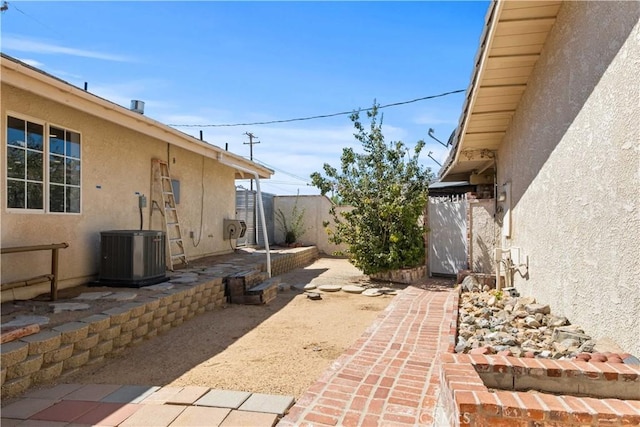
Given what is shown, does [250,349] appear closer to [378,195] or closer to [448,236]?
[378,195]

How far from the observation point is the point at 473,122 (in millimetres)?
6844

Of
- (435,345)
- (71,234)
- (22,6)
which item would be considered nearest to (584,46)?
(435,345)

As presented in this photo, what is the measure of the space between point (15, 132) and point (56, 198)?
1.12 meters

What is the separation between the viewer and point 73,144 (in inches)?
247

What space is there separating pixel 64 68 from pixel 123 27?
2.98 m

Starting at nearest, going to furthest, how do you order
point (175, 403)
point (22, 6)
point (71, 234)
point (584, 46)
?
1. point (175, 403)
2. point (584, 46)
3. point (71, 234)
4. point (22, 6)

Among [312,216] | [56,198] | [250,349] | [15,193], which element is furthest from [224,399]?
[312,216]

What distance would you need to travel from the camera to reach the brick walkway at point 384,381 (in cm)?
284

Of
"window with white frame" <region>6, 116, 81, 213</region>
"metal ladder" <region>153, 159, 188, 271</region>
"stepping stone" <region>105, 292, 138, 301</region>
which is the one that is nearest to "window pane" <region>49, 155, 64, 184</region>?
"window with white frame" <region>6, 116, 81, 213</region>

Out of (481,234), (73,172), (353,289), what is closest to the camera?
(73,172)

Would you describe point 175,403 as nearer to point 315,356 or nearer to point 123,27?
point 315,356

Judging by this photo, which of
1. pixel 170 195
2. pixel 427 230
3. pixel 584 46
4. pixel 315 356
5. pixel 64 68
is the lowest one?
pixel 315 356

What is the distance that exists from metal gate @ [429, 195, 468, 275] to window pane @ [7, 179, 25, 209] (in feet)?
29.2

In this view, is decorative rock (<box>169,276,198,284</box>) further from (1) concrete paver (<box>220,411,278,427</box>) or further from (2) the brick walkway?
(1) concrete paver (<box>220,411,278,427</box>)
